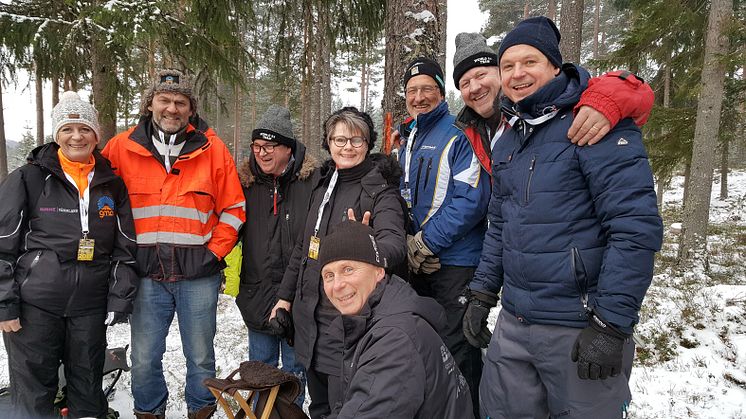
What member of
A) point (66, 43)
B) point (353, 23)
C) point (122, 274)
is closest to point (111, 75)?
point (66, 43)

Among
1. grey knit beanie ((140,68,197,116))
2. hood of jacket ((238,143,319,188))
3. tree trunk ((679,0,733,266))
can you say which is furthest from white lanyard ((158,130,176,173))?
tree trunk ((679,0,733,266))

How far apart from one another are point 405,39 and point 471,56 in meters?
1.48

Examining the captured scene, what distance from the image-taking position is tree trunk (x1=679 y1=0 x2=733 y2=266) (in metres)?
9.20

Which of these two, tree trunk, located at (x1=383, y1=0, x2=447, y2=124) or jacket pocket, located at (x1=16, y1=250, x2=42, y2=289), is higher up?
tree trunk, located at (x1=383, y1=0, x2=447, y2=124)

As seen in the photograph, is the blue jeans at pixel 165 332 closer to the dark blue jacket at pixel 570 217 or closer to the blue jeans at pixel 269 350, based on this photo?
the blue jeans at pixel 269 350

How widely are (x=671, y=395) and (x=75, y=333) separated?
17.0ft

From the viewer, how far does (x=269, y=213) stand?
11.5 ft

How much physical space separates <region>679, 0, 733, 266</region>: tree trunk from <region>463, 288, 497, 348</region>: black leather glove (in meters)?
9.68

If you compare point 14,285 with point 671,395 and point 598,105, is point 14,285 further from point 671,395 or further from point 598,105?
point 671,395

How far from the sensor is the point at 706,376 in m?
4.22

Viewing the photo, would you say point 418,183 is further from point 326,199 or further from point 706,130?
point 706,130

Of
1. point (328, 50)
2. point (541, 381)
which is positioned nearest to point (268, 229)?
point (541, 381)

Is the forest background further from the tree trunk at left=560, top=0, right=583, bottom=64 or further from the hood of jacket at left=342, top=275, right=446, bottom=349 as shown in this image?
the hood of jacket at left=342, top=275, right=446, bottom=349

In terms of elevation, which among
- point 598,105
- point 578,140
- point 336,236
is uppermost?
point 598,105
